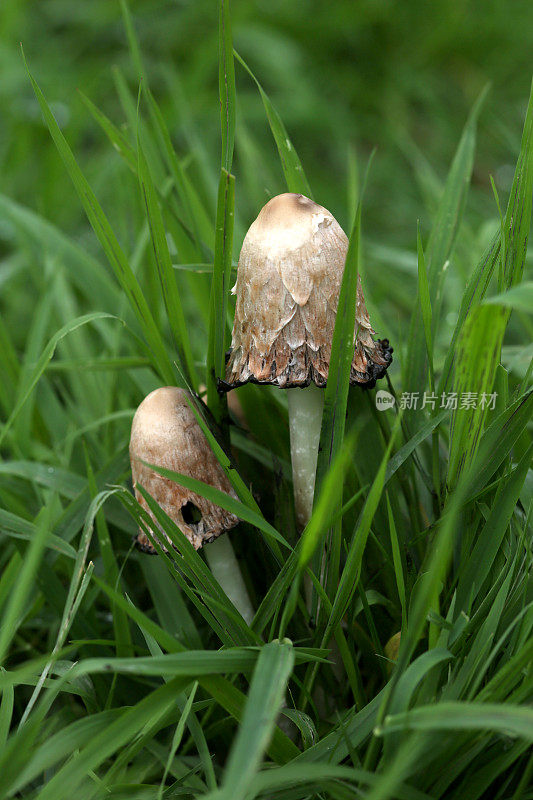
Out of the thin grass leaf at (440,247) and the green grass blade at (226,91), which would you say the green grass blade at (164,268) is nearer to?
the green grass blade at (226,91)

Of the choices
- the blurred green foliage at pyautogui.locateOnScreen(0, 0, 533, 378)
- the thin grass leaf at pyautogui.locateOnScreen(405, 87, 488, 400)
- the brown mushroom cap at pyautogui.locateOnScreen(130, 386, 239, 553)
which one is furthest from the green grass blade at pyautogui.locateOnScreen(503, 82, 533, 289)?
the blurred green foliage at pyautogui.locateOnScreen(0, 0, 533, 378)

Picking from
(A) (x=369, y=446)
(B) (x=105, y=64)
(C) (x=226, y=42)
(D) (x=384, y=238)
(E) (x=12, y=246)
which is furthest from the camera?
(B) (x=105, y=64)

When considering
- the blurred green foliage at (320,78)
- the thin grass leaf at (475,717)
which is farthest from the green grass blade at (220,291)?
the blurred green foliage at (320,78)

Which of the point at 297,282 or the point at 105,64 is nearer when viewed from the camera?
the point at 297,282

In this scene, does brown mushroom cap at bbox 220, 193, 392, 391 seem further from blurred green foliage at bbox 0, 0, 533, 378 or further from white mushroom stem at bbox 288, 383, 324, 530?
blurred green foliage at bbox 0, 0, 533, 378

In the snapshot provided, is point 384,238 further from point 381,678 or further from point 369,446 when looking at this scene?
point 381,678

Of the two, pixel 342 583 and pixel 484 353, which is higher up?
pixel 484 353

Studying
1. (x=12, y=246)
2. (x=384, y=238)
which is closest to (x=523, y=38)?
(x=384, y=238)

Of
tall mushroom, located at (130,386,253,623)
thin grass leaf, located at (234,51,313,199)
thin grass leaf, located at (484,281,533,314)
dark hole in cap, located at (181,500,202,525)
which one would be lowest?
dark hole in cap, located at (181,500,202,525)
